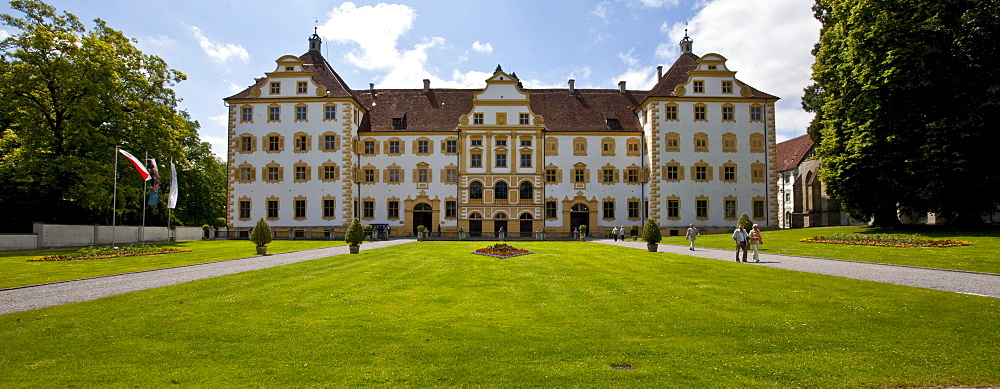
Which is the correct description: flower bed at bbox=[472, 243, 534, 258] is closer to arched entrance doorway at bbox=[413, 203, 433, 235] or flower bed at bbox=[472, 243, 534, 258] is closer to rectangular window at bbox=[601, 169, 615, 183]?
arched entrance doorway at bbox=[413, 203, 433, 235]

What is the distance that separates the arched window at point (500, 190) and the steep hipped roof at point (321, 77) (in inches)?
642

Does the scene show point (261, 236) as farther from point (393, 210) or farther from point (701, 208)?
point (701, 208)

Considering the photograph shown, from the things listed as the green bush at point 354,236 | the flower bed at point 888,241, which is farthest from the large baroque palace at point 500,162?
the green bush at point 354,236

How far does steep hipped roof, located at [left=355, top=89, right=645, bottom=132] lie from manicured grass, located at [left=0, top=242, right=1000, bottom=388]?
40.8m

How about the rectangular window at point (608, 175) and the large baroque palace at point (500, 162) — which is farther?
the rectangular window at point (608, 175)

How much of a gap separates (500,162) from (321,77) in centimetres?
1951

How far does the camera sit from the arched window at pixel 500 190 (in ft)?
169

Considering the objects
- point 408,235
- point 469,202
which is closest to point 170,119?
point 408,235

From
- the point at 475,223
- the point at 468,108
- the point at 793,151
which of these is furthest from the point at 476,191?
the point at 793,151

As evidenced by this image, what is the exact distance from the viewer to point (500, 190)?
51594mm

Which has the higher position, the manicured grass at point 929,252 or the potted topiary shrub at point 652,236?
the potted topiary shrub at point 652,236

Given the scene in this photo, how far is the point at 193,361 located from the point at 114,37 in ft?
143

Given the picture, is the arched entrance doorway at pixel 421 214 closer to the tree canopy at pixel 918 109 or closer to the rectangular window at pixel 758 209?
the rectangular window at pixel 758 209

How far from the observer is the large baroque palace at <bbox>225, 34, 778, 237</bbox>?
166 ft
